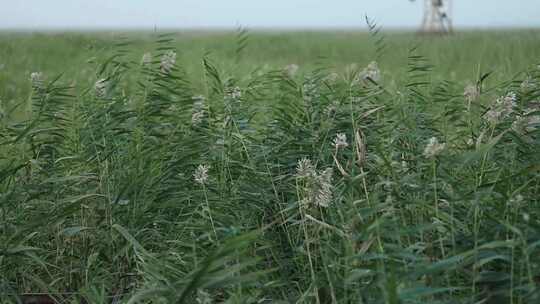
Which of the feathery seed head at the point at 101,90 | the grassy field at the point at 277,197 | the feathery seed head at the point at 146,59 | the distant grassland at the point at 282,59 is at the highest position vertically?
the feathery seed head at the point at 146,59

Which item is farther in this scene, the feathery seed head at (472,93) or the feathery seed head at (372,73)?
the feathery seed head at (372,73)

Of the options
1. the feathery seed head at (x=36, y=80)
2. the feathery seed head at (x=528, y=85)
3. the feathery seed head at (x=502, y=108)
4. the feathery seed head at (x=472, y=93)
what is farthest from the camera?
the feathery seed head at (x=36, y=80)

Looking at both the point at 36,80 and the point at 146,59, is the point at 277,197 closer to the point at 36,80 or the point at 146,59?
the point at 146,59

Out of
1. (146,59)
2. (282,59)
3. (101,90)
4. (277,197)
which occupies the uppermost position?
(146,59)

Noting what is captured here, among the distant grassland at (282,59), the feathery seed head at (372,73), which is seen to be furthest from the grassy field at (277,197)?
the distant grassland at (282,59)

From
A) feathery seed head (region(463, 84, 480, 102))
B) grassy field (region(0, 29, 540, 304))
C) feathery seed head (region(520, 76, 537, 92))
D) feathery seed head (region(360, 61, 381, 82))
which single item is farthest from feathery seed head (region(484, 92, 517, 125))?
feathery seed head (region(360, 61, 381, 82))

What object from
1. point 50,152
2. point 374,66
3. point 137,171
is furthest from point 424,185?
point 50,152

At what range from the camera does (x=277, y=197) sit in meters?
3.45

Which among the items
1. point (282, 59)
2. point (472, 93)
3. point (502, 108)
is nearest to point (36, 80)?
point (472, 93)

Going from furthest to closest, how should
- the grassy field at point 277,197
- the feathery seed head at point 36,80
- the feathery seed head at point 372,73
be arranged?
the feathery seed head at point 36,80, the feathery seed head at point 372,73, the grassy field at point 277,197

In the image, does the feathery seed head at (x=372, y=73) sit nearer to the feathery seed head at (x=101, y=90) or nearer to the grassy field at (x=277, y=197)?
the grassy field at (x=277, y=197)

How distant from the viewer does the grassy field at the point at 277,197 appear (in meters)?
2.76

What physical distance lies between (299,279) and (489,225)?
93 cm

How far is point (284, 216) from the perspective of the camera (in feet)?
11.6
